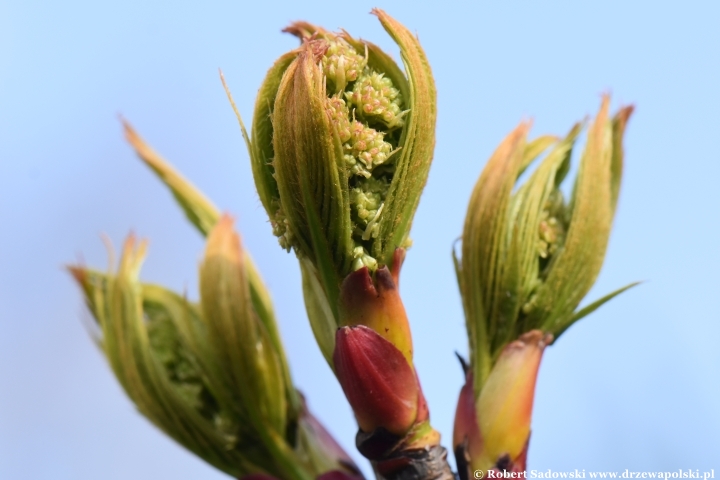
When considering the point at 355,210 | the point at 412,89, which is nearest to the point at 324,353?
the point at 355,210

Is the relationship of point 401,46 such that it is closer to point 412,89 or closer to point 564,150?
point 412,89

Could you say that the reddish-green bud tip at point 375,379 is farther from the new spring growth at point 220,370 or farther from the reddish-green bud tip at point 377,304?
the new spring growth at point 220,370

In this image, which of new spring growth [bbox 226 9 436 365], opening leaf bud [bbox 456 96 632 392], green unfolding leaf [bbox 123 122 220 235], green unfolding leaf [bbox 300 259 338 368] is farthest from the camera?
green unfolding leaf [bbox 123 122 220 235]

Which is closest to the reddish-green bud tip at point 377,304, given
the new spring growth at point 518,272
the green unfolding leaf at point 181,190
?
the new spring growth at point 518,272

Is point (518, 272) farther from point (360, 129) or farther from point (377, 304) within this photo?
point (360, 129)

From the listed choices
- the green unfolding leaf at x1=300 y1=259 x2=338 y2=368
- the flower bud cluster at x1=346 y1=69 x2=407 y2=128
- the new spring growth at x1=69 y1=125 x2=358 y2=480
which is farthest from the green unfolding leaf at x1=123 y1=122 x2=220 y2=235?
the flower bud cluster at x1=346 y1=69 x2=407 y2=128

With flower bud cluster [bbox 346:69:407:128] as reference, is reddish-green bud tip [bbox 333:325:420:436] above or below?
below

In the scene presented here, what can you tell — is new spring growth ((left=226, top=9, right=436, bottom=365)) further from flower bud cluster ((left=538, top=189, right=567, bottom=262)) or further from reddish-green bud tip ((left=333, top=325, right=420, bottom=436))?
flower bud cluster ((left=538, top=189, right=567, bottom=262))
